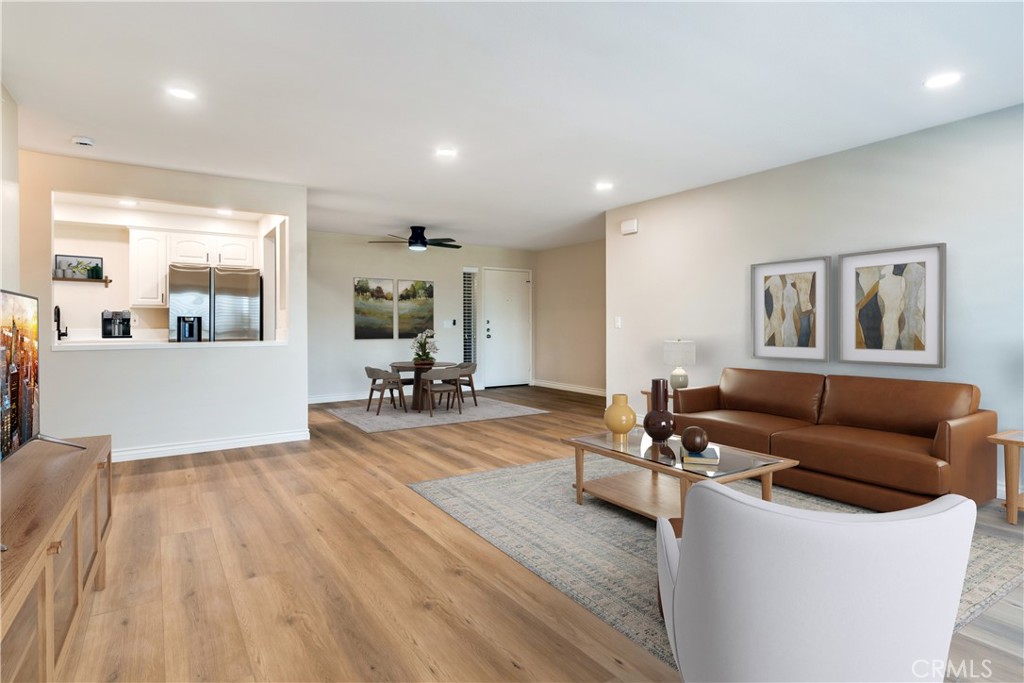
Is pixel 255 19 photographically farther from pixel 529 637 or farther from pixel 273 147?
pixel 529 637

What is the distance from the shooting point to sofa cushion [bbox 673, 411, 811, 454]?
3.75 m

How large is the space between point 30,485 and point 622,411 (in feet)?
9.28

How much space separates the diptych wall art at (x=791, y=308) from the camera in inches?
170

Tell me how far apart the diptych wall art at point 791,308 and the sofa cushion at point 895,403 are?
0.42 meters

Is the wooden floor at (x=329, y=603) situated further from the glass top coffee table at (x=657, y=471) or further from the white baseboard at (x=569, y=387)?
the white baseboard at (x=569, y=387)

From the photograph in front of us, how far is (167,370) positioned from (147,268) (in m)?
2.12

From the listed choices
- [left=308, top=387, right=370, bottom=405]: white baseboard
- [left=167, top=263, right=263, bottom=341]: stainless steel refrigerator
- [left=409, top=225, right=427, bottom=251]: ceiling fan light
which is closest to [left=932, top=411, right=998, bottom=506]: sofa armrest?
[left=409, top=225, right=427, bottom=251]: ceiling fan light

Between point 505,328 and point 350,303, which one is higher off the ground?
point 350,303

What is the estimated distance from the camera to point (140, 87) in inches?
118

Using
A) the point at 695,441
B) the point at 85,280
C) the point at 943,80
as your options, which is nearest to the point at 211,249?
the point at 85,280

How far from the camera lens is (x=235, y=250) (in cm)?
659

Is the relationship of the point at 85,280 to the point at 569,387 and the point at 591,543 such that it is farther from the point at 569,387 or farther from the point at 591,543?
the point at 569,387

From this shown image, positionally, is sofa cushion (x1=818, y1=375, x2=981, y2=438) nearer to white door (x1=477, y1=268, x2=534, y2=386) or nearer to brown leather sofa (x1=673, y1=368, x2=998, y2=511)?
brown leather sofa (x1=673, y1=368, x2=998, y2=511)

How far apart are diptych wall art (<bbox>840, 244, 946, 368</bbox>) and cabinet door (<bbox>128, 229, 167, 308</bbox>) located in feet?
23.1
